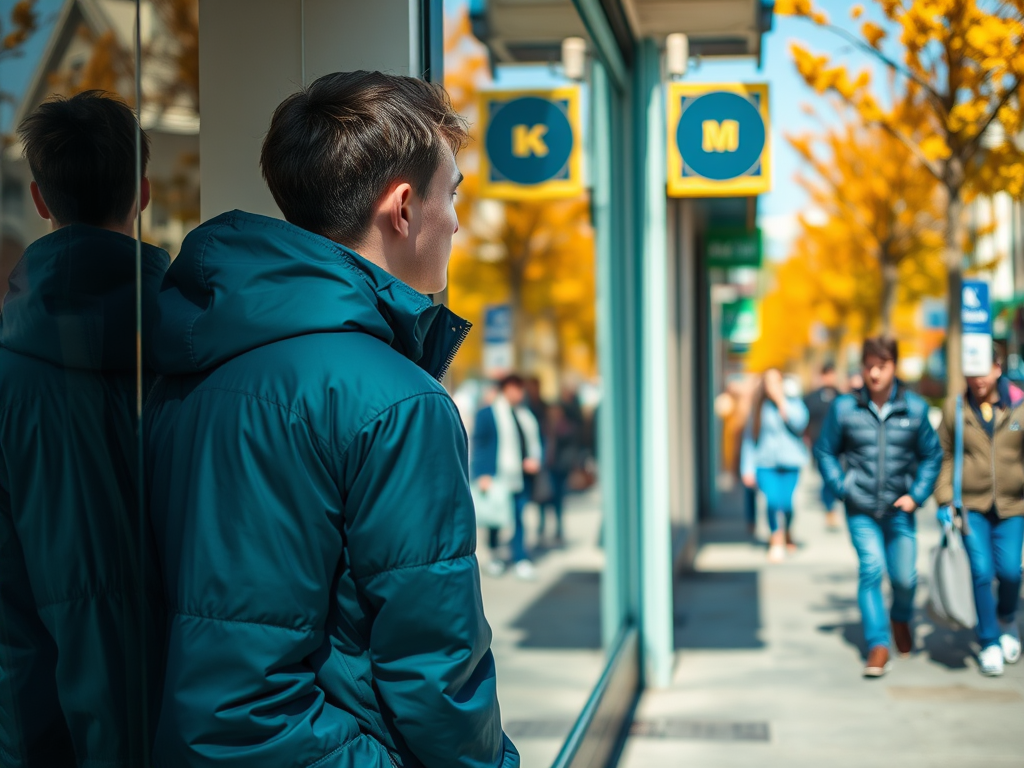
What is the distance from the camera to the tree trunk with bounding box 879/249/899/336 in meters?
19.5

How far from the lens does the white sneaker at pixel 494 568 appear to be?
449 inches

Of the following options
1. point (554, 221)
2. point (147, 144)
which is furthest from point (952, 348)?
point (554, 221)

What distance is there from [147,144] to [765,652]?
6480 millimetres

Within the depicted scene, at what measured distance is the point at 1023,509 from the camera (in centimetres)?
680

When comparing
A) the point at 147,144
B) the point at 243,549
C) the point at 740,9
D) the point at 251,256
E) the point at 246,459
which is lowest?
the point at 243,549

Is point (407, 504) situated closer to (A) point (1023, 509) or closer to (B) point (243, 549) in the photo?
(B) point (243, 549)

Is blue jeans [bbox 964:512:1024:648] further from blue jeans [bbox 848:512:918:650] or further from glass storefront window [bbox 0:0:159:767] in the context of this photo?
glass storefront window [bbox 0:0:159:767]

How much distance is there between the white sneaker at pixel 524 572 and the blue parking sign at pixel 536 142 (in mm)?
4866

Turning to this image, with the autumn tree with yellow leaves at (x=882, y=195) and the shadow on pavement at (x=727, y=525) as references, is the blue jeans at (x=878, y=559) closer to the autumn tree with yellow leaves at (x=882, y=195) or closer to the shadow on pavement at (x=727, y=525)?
the shadow on pavement at (x=727, y=525)

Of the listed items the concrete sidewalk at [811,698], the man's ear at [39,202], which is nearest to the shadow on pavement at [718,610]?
the concrete sidewalk at [811,698]

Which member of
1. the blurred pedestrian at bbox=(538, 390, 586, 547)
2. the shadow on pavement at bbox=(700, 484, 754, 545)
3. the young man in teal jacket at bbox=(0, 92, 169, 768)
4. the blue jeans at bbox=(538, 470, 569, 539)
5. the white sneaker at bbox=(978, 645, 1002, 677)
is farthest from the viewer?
the shadow on pavement at bbox=(700, 484, 754, 545)

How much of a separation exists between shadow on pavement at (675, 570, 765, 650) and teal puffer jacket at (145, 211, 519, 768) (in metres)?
6.64

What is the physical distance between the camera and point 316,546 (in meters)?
1.40

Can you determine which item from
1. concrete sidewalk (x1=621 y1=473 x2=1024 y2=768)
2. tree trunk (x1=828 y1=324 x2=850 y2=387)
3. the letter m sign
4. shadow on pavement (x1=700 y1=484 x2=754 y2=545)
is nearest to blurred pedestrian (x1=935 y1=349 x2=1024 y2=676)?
concrete sidewalk (x1=621 y1=473 x2=1024 y2=768)
